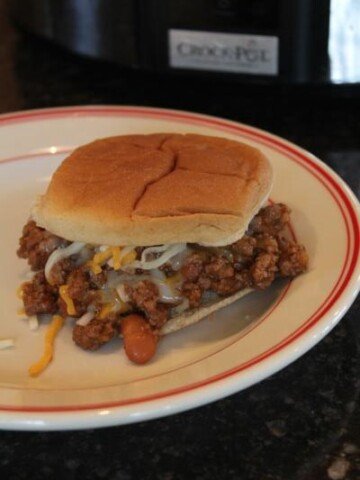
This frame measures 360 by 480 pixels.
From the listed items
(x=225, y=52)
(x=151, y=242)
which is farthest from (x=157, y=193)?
(x=225, y=52)

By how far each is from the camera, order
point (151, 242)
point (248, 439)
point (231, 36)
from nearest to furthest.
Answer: point (248, 439) < point (151, 242) < point (231, 36)

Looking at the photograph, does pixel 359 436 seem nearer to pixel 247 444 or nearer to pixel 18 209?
pixel 247 444

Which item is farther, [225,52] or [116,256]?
[225,52]

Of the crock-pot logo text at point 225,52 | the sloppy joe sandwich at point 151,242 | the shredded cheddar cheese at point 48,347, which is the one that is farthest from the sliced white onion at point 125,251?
the crock-pot logo text at point 225,52

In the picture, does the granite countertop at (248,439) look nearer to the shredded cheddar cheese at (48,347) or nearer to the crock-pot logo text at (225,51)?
the shredded cheddar cheese at (48,347)

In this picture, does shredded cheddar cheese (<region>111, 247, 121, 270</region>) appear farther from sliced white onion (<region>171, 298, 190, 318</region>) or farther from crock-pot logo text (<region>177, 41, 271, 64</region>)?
crock-pot logo text (<region>177, 41, 271, 64</region>)

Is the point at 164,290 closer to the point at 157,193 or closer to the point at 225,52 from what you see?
the point at 157,193

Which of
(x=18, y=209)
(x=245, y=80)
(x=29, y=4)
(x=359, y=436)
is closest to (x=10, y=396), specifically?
(x=359, y=436)
